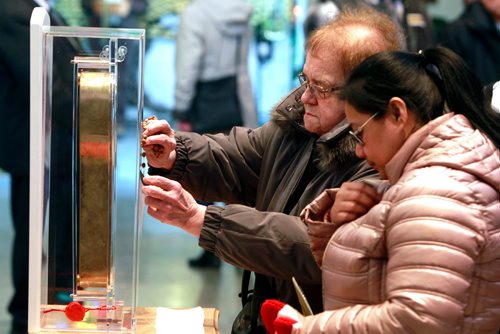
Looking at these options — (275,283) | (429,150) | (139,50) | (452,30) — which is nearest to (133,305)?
(275,283)

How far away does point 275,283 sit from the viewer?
297cm

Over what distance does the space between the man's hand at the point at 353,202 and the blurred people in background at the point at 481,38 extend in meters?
4.18

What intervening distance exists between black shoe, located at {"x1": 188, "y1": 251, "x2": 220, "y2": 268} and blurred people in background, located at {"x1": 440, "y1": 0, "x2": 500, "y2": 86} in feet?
6.67

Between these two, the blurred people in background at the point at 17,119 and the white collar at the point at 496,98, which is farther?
the blurred people in background at the point at 17,119

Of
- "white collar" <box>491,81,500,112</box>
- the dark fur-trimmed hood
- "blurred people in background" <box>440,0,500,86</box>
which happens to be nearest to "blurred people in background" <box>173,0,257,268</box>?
"blurred people in background" <box>440,0,500,86</box>

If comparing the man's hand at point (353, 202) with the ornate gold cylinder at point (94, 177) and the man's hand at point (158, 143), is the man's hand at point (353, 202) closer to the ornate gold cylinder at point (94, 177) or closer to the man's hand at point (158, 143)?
the ornate gold cylinder at point (94, 177)

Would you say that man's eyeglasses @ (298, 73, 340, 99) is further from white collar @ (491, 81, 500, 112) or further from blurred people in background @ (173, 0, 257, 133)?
blurred people in background @ (173, 0, 257, 133)

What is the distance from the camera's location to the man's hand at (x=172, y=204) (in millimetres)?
2742

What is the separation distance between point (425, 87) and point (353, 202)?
11.8 inches

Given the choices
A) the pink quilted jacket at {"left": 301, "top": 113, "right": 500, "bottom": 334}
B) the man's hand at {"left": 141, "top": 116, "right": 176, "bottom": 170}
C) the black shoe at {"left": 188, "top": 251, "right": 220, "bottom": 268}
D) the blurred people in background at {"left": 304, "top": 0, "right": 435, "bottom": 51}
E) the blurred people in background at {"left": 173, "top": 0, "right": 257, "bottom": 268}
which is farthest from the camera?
the black shoe at {"left": 188, "top": 251, "right": 220, "bottom": 268}

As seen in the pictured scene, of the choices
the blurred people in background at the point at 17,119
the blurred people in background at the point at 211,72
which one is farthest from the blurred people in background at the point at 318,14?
the blurred people in background at the point at 17,119

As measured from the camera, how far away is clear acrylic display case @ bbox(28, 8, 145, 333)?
8.54 feet

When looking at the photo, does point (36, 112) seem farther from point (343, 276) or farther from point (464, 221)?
point (464, 221)

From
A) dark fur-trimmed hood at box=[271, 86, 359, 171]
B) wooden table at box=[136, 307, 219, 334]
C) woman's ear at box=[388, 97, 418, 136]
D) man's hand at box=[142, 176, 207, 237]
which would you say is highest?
woman's ear at box=[388, 97, 418, 136]
